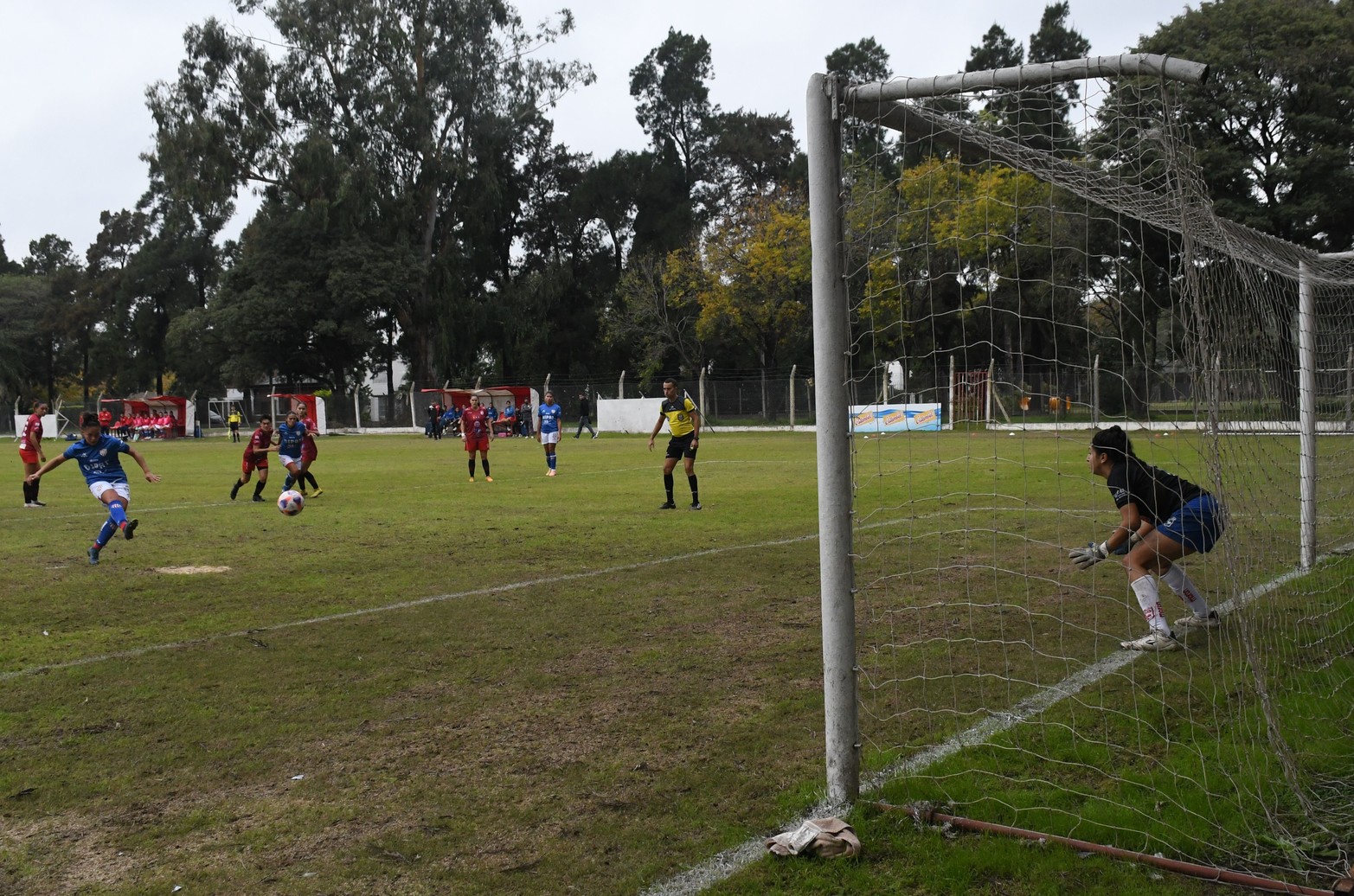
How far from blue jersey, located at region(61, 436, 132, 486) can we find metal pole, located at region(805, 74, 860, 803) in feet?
30.5

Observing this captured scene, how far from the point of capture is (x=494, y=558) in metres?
10.5

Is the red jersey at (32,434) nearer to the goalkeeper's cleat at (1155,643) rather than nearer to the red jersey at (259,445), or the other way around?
the red jersey at (259,445)

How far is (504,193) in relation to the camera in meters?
58.1

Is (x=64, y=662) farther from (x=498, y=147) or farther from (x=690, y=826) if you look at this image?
(x=498, y=147)

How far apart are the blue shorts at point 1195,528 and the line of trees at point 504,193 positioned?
33340 millimetres

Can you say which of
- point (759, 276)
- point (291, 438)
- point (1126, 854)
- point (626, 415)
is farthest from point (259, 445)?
point (759, 276)

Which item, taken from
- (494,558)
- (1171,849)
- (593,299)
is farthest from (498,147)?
(1171,849)

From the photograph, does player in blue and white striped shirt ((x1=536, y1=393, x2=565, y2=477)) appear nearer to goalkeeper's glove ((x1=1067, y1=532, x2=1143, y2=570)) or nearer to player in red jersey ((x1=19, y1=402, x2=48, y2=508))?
player in red jersey ((x1=19, y1=402, x2=48, y2=508))

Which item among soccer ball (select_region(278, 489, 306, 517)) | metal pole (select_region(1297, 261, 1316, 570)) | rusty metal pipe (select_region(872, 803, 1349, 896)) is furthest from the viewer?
soccer ball (select_region(278, 489, 306, 517))

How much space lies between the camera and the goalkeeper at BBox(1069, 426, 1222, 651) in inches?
250

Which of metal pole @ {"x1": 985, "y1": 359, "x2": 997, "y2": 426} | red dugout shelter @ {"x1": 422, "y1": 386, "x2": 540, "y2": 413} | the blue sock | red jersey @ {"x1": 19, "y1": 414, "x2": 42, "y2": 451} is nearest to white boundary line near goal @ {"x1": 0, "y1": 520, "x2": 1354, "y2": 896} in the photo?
metal pole @ {"x1": 985, "y1": 359, "x2": 997, "y2": 426}

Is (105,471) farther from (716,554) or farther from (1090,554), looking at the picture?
(1090,554)

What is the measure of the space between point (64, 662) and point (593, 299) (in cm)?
5522

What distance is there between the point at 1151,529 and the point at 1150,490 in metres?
0.28
